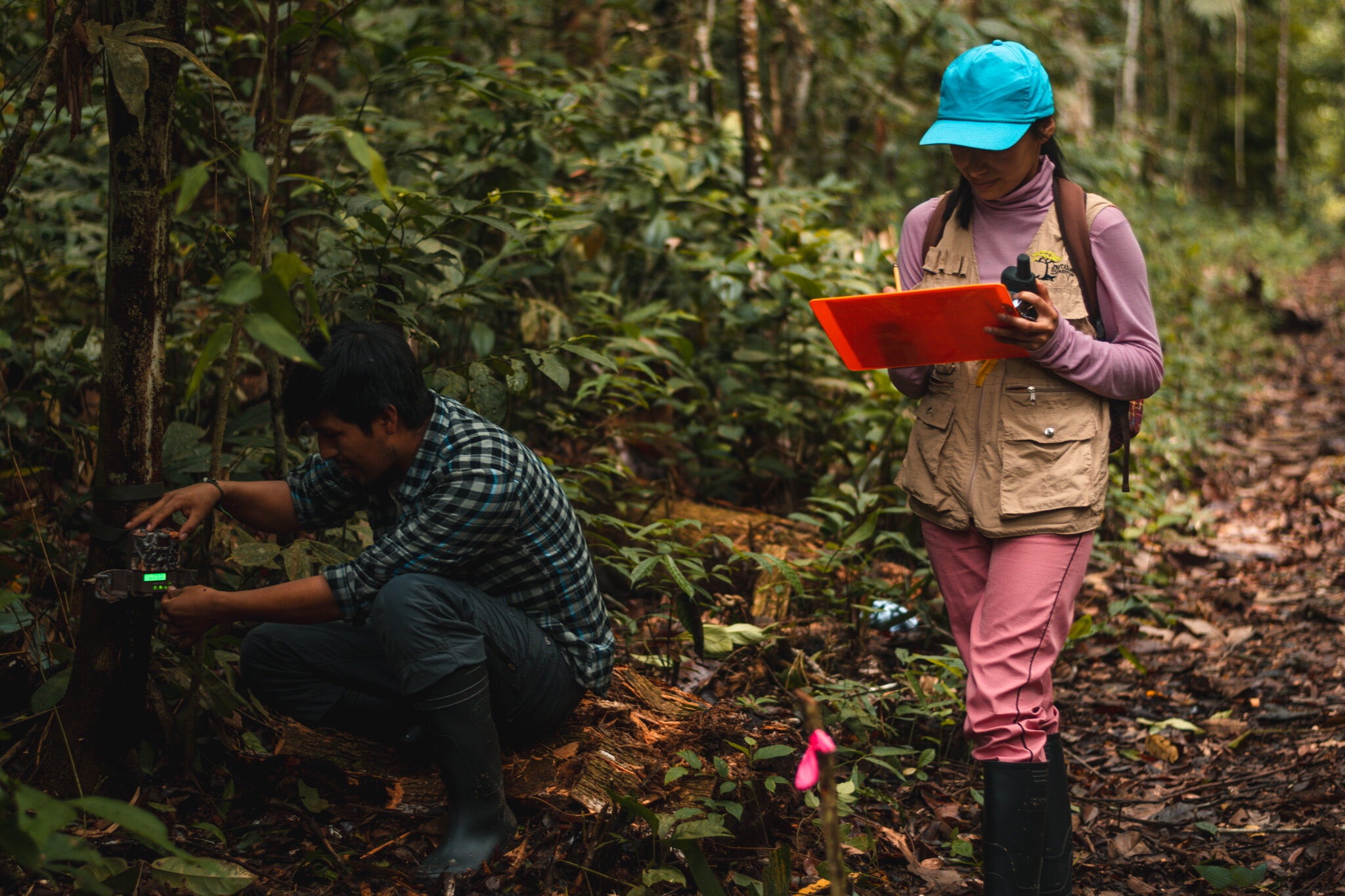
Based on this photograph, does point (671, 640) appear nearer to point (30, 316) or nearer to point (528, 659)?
point (528, 659)

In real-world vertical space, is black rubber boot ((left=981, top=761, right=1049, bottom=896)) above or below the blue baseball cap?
below

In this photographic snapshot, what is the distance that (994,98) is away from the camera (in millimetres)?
2186

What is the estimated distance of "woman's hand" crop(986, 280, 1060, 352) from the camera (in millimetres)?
2092

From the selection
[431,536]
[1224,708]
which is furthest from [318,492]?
[1224,708]

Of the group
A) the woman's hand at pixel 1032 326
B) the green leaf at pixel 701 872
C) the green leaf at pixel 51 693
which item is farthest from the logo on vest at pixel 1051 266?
the green leaf at pixel 51 693

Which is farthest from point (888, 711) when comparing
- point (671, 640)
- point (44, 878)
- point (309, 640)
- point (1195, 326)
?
point (1195, 326)

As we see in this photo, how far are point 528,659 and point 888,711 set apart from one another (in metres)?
1.32

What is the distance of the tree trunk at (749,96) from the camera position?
5.55m

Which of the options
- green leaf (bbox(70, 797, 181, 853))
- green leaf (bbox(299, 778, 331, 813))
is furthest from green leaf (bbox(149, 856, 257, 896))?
green leaf (bbox(299, 778, 331, 813))

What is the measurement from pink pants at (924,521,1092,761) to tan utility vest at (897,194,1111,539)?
0.05 meters

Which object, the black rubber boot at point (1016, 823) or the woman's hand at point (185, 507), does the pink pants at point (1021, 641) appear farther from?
the woman's hand at point (185, 507)

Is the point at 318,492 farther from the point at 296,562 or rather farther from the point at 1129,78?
the point at 1129,78

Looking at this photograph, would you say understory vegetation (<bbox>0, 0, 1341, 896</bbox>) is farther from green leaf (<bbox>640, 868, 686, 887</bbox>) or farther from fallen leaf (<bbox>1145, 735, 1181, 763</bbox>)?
fallen leaf (<bbox>1145, 735, 1181, 763</bbox>)

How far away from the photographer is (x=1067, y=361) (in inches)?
85.3
